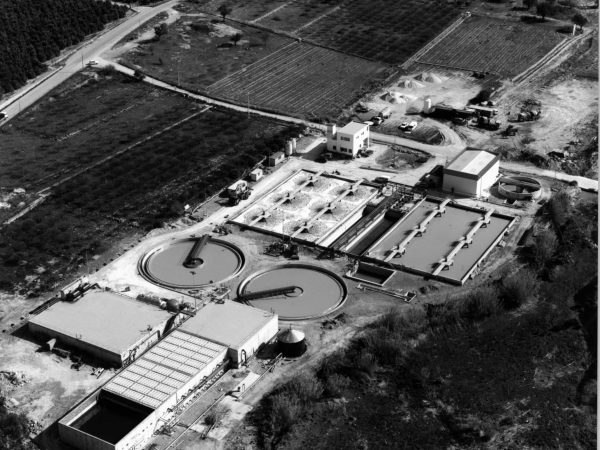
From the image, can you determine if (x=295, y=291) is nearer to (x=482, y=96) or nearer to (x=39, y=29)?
(x=482, y=96)

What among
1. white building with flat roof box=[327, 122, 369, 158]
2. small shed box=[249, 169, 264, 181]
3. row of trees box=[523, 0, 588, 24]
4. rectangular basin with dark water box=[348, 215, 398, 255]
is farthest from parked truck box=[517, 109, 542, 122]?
row of trees box=[523, 0, 588, 24]

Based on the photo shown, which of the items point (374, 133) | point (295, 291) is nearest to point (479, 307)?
point (295, 291)

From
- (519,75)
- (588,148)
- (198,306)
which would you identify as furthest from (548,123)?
(198,306)

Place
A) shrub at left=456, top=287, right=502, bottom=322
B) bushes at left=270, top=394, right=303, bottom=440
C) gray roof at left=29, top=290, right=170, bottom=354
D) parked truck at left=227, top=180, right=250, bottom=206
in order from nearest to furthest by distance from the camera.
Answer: bushes at left=270, top=394, right=303, bottom=440
gray roof at left=29, top=290, right=170, bottom=354
shrub at left=456, top=287, right=502, bottom=322
parked truck at left=227, top=180, right=250, bottom=206

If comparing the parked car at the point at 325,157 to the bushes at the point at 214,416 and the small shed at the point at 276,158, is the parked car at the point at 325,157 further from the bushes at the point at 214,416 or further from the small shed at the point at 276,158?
the bushes at the point at 214,416

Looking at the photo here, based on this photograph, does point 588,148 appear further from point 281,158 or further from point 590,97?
point 281,158

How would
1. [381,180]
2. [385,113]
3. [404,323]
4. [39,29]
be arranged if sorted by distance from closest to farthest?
[404,323] → [381,180] → [385,113] → [39,29]

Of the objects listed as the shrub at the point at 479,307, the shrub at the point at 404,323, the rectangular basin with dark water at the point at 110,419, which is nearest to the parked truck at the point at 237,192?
the shrub at the point at 404,323

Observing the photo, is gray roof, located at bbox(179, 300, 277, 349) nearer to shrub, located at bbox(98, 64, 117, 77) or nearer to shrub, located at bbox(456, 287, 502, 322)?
shrub, located at bbox(456, 287, 502, 322)
